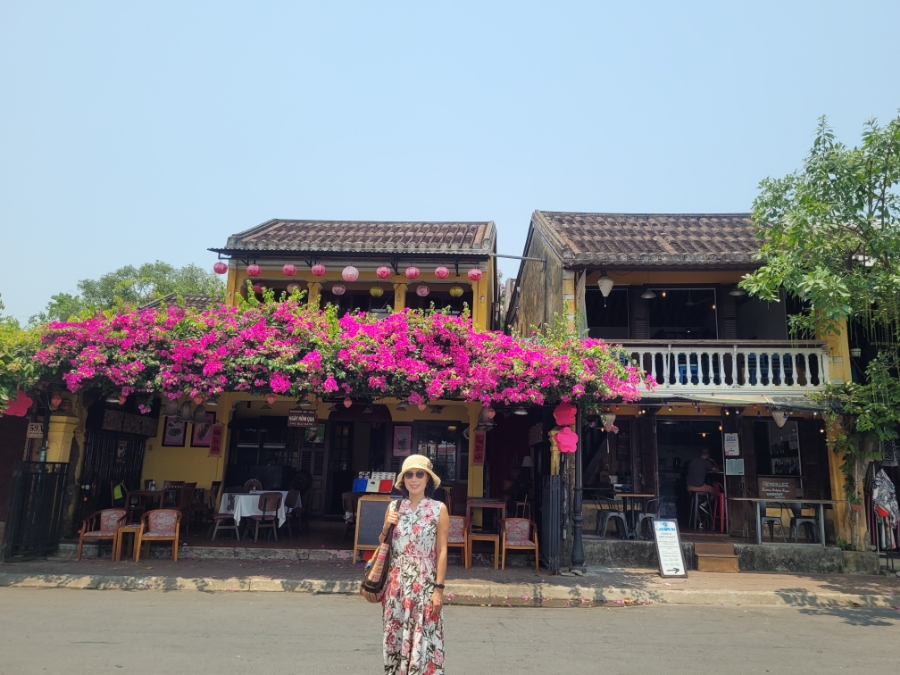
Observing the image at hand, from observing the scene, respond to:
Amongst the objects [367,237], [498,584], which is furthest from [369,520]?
[367,237]

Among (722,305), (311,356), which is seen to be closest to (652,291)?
(722,305)

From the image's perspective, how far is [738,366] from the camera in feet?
38.4

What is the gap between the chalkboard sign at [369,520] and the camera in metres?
9.90

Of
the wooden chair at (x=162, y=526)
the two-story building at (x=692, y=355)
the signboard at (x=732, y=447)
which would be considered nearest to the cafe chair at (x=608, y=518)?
the two-story building at (x=692, y=355)

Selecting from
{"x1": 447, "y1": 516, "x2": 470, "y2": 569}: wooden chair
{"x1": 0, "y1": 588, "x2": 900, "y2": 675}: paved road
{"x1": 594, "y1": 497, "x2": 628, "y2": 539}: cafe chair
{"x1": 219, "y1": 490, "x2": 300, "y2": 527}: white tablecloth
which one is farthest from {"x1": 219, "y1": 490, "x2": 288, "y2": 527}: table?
{"x1": 594, "y1": 497, "x2": 628, "y2": 539}: cafe chair

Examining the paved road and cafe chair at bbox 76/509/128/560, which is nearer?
the paved road

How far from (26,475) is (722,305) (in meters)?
13.1

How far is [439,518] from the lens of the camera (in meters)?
4.23

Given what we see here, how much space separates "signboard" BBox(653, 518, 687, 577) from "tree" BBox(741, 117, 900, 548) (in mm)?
3390

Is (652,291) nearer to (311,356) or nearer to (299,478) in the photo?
(311,356)

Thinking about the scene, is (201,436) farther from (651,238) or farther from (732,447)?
(732,447)

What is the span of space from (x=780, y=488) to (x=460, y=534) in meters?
6.68

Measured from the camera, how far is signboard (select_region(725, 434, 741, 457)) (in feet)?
40.7

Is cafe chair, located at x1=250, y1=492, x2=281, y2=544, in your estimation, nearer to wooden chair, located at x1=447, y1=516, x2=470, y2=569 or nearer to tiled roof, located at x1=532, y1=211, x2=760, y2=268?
wooden chair, located at x1=447, y1=516, x2=470, y2=569
